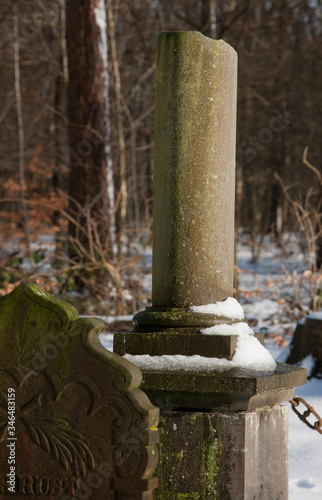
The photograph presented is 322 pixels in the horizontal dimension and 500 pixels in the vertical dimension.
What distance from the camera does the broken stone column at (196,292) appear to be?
3.33 meters

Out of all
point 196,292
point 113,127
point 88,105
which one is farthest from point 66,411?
point 113,127

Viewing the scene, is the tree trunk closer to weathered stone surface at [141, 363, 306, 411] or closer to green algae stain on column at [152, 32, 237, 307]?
green algae stain on column at [152, 32, 237, 307]

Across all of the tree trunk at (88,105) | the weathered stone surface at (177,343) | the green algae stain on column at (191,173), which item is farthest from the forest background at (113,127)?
the weathered stone surface at (177,343)

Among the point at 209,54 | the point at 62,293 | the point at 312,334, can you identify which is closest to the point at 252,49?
the point at 62,293

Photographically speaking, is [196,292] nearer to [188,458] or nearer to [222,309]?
[222,309]

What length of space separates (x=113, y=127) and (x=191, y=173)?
1303 centimetres

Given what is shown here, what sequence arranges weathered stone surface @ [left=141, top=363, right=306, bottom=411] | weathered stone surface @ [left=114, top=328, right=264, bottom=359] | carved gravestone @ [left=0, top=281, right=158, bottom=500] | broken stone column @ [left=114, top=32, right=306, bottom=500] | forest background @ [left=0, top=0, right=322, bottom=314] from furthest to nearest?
forest background @ [left=0, top=0, right=322, bottom=314] < weathered stone surface @ [left=114, top=328, right=264, bottom=359] < broken stone column @ [left=114, top=32, right=306, bottom=500] < weathered stone surface @ [left=141, top=363, right=306, bottom=411] < carved gravestone @ [left=0, top=281, right=158, bottom=500]

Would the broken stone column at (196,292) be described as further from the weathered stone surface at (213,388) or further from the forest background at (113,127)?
the forest background at (113,127)

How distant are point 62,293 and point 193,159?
20.3 feet

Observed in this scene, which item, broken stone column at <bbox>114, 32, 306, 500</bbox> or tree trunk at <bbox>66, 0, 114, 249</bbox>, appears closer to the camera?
broken stone column at <bbox>114, 32, 306, 500</bbox>

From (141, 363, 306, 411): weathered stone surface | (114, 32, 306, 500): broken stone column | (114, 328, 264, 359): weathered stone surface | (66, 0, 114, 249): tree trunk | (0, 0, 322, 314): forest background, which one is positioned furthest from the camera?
(66, 0, 114, 249): tree trunk

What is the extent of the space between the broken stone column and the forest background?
420 cm

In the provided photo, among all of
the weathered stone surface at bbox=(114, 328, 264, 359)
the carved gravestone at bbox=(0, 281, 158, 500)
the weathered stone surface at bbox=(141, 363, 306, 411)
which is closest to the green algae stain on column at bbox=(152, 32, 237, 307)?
the weathered stone surface at bbox=(114, 328, 264, 359)

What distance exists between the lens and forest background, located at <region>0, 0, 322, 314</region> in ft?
32.1
